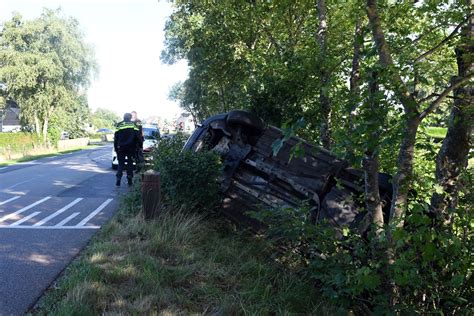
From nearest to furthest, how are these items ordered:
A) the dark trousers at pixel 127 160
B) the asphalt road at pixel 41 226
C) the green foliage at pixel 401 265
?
the green foliage at pixel 401 265 < the asphalt road at pixel 41 226 < the dark trousers at pixel 127 160

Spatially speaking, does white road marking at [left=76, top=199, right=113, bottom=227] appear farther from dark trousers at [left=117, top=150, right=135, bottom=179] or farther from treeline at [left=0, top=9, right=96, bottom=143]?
treeline at [left=0, top=9, right=96, bottom=143]

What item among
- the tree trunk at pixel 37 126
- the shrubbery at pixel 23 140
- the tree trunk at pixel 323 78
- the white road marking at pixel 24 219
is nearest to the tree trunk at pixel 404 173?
the tree trunk at pixel 323 78

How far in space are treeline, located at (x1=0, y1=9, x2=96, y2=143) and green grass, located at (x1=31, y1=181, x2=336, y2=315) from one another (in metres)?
33.3

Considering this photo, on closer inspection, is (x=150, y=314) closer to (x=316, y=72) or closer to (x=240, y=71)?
(x=316, y=72)

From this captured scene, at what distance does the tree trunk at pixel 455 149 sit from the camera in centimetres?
351

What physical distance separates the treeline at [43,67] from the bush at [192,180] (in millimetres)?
32507

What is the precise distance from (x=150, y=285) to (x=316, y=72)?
5198 millimetres

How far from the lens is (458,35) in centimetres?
351

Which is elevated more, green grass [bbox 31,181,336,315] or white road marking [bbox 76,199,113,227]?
green grass [bbox 31,181,336,315]

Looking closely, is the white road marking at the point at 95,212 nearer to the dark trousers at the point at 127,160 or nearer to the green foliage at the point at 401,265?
the dark trousers at the point at 127,160

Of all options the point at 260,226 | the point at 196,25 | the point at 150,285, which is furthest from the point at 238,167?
the point at 196,25

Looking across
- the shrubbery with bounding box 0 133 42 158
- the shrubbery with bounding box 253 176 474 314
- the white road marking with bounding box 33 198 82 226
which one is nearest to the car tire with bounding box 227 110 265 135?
the shrubbery with bounding box 253 176 474 314

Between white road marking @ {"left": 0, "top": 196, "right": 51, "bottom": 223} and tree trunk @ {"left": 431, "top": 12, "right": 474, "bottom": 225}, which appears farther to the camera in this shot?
white road marking @ {"left": 0, "top": 196, "right": 51, "bottom": 223}

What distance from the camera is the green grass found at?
3854mm
